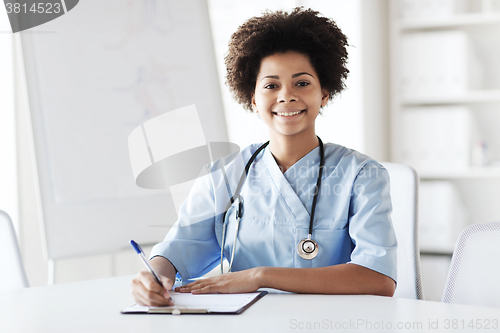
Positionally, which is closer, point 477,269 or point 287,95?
point 477,269

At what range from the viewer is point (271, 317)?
81 cm

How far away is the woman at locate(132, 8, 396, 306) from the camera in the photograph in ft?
3.38

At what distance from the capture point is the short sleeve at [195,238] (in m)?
1.19

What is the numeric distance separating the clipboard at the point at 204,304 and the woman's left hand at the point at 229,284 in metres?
0.02

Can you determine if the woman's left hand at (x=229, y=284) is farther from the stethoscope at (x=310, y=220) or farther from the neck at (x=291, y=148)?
the neck at (x=291, y=148)

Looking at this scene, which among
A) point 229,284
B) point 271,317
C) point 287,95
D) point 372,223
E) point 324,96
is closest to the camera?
point 271,317

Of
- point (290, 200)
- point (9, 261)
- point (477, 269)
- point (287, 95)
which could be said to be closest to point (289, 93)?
point (287, 95)

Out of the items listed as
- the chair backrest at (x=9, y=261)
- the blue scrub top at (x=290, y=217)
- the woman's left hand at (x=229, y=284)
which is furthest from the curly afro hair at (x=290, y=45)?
the chair backrest at (x=9, y=261)

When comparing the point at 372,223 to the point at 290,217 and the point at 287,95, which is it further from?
the point at 287,95

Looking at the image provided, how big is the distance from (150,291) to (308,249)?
0.38 metres

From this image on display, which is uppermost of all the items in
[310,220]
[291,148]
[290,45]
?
[290,45]

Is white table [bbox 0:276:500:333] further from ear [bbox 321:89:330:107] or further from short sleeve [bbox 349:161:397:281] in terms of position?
ear [bbox 321:89:330:107]

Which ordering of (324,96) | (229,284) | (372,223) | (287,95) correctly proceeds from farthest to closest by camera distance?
(324,96) < (287,95) < (372,223) < (229,284)

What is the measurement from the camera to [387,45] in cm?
269
